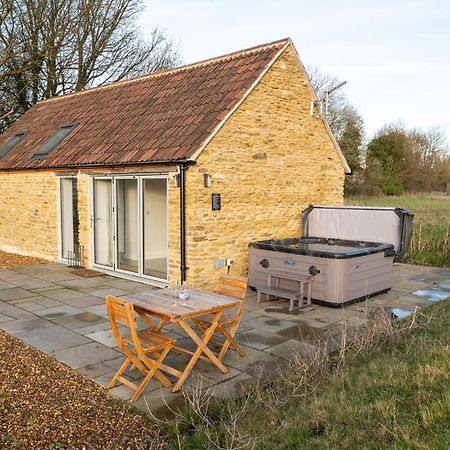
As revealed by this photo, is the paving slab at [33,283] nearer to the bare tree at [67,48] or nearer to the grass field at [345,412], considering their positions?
the grass field at [345,412]

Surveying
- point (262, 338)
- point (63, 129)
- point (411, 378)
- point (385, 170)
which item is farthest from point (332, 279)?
point (385, 170)

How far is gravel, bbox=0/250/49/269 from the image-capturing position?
12.6m

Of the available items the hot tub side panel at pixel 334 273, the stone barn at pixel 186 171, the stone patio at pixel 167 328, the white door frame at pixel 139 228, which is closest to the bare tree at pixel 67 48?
the stone barn at pixel 186 171

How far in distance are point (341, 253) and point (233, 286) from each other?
3.07m

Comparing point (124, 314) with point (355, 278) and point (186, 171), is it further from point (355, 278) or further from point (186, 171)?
point (355, 278)

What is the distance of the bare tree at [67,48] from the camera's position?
19797 mm

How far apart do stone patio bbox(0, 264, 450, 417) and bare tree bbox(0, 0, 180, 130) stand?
12082 mm

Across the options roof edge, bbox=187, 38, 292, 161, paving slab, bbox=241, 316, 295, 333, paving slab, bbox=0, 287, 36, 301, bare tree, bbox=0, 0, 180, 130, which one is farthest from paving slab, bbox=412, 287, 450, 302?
bare tree, bbox=0, 0, 180, 130

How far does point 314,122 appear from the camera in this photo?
1201cm

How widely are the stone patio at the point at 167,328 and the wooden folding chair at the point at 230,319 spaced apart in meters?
0.20

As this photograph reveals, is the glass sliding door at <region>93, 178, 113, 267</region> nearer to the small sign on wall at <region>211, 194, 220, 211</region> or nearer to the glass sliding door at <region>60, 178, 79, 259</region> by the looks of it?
the glass sliding door at <region>60, 178, 79, 259</region>

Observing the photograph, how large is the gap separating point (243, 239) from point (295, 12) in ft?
15.6

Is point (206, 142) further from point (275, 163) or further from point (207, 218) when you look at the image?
point (275, 163)

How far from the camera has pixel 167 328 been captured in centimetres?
711
